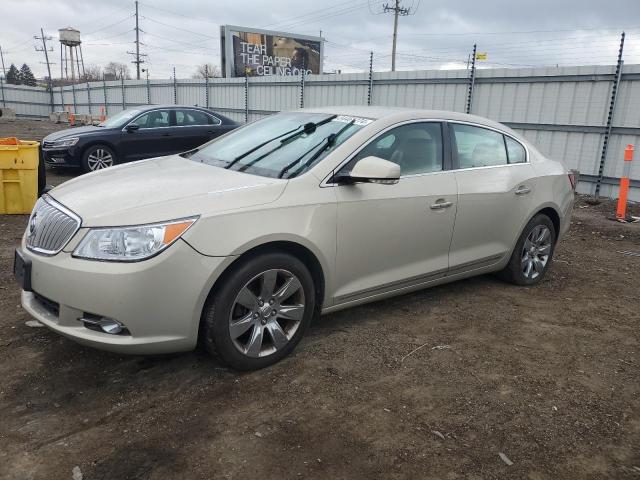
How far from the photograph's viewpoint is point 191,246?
9.16 ft

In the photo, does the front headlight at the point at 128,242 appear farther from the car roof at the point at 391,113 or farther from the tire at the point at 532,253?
the tire at the point at 532,253

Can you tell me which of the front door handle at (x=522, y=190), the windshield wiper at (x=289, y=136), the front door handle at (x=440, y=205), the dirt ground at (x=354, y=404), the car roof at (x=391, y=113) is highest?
the car roof at (x=391, y=113)

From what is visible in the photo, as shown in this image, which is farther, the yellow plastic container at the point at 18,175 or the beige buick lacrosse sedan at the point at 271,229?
the yellow plastic container at the point at 18,175

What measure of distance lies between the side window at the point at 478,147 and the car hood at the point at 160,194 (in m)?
1.74

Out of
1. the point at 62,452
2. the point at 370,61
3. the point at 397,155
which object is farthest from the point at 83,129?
the point at 62,452

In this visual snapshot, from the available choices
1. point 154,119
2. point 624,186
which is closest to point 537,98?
point 624,186

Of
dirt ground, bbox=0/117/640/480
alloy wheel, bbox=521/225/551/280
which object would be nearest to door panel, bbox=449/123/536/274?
alloy wheel, bbox=521/225/551/280

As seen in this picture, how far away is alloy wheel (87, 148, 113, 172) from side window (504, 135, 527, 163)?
803cm

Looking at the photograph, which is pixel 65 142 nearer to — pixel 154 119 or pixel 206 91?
pixel 154 119

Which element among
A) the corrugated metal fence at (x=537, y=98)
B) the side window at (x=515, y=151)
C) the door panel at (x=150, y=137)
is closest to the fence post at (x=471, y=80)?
the corrugated metal fence at (x=537, y=98)

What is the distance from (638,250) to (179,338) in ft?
20.3

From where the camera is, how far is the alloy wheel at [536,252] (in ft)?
16.2

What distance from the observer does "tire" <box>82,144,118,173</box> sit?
405 inches

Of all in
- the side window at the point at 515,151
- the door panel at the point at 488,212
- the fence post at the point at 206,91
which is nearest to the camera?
the door panel at the point at 488,212
